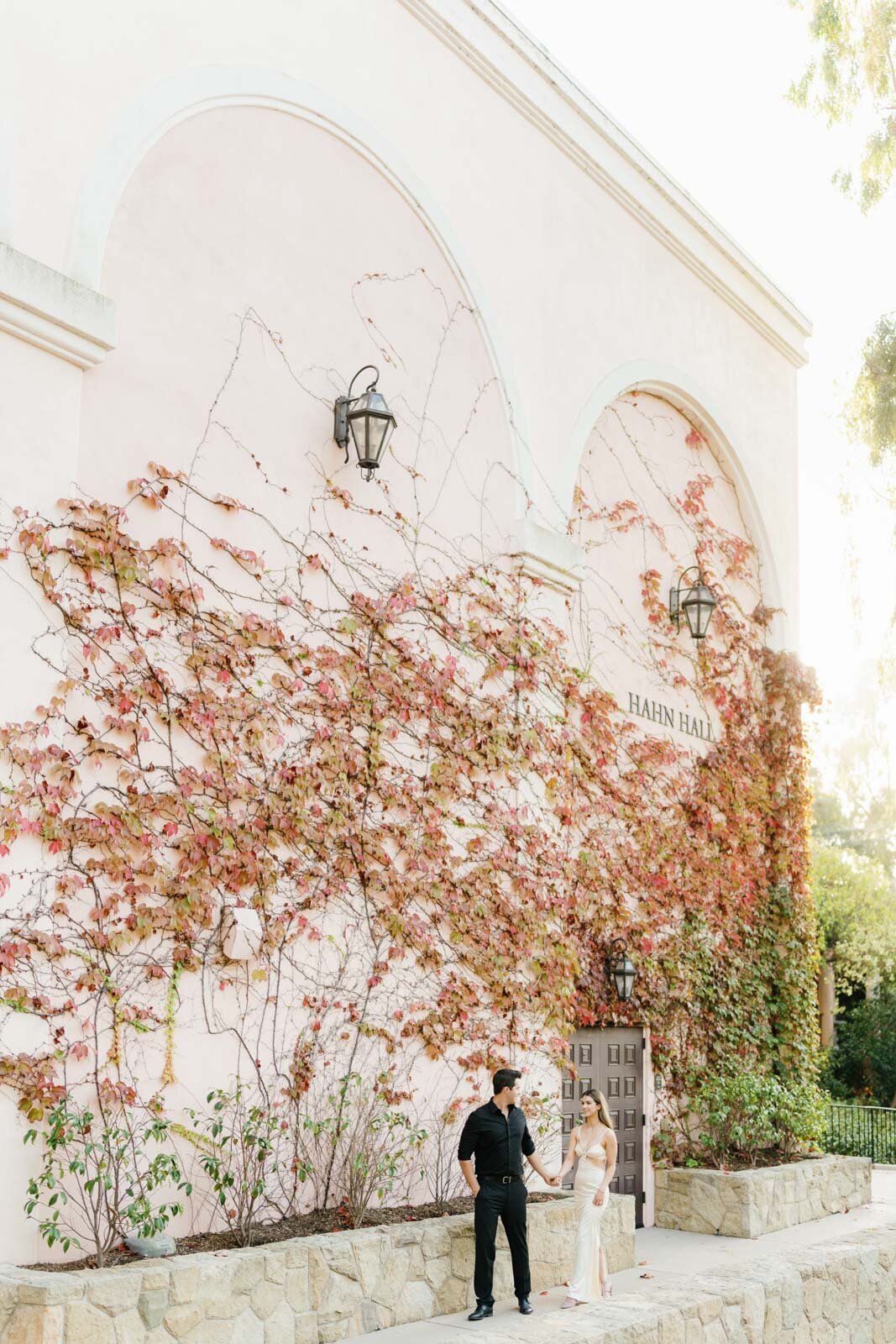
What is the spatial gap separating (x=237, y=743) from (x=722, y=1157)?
6.76 m

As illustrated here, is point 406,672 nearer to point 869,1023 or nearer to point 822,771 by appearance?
point 869,1023

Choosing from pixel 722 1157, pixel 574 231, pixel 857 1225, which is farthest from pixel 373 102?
pixel 857 1225

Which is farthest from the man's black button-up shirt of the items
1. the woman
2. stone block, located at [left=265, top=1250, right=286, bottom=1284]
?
stone block, located at [left=265, top=1250, right=286, bottom=1284]

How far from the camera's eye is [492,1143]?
7957 millimetres

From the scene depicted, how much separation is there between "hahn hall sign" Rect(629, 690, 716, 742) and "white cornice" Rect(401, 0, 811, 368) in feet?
15.7

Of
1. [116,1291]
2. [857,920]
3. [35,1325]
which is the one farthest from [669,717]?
[857,920]

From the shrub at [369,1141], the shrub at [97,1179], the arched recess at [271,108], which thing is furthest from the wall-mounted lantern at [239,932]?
the arched recess at [271,108]

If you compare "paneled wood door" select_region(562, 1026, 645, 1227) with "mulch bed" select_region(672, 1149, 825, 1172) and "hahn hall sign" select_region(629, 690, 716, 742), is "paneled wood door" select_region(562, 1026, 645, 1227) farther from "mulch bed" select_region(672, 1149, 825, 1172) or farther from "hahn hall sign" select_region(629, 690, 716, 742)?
"hahn hall sign" select_region(629, 690, 716, 742)

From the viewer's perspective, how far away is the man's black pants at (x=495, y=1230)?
7.73 meters

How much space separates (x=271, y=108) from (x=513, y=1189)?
726 centimetres

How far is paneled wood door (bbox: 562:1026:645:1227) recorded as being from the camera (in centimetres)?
1113

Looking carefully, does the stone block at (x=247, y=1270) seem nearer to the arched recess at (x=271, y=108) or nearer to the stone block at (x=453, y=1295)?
the stone block at (x=453, y=1295)

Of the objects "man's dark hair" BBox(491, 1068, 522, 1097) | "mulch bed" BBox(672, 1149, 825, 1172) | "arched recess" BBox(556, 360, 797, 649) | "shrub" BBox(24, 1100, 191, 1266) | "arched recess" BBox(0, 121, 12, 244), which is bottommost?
"mulch bed" BBox(672, 1149, 825, 1172)

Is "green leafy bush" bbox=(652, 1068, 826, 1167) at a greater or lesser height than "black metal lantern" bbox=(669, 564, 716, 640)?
lesser
